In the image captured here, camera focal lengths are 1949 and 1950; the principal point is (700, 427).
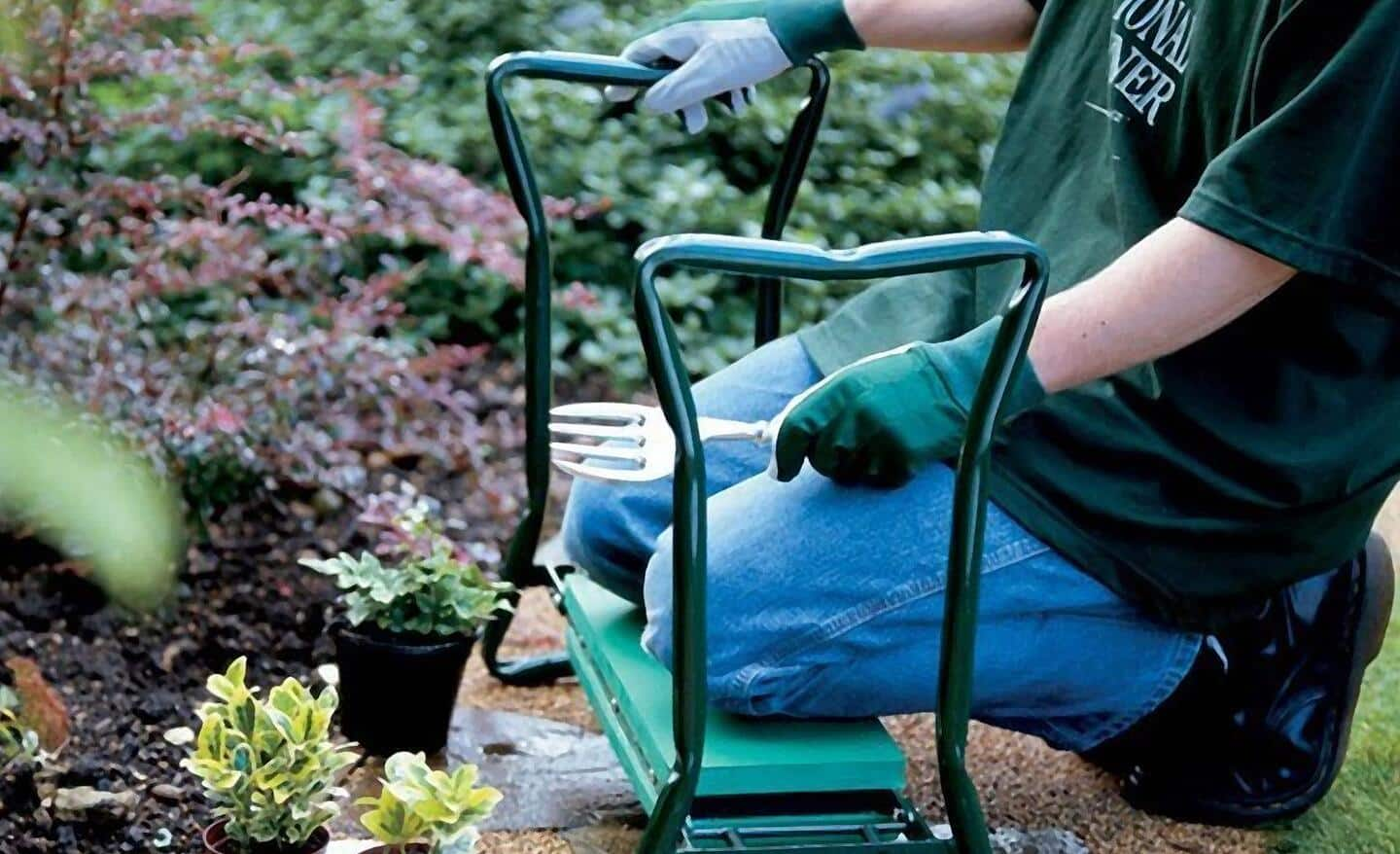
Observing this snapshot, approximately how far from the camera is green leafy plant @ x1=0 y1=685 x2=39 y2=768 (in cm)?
223

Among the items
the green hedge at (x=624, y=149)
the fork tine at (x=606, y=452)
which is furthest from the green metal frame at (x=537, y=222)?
the green hedge at (x=624, y=149)

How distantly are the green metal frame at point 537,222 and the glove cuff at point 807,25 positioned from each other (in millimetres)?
31

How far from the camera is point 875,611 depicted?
6.81ft

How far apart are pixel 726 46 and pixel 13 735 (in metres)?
1.21

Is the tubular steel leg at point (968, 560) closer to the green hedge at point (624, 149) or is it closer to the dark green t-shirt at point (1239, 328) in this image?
the dark green t-shirt at point (1239, 328)

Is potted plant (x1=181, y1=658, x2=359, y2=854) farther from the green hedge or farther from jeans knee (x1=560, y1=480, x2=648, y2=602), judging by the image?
the green hedge

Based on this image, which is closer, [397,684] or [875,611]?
[875,611]

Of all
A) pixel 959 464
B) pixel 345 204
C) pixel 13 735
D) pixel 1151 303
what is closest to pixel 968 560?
pixel 959 464

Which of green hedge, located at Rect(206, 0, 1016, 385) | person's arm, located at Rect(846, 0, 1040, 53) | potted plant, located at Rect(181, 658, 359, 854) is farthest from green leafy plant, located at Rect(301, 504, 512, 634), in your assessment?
green hedge, located at Rect(206, 0, 1016, 385)

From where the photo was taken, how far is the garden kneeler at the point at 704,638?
169 centimetres

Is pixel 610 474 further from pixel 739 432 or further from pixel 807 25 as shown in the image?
pixel 807 25

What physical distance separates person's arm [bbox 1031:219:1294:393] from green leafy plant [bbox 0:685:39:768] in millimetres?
1226

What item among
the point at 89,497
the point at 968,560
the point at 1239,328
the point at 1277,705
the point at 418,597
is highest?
the point at 1239,328

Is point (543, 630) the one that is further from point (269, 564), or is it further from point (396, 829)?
point (396, 829)
